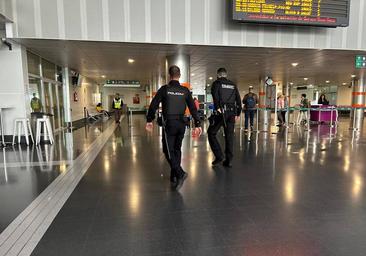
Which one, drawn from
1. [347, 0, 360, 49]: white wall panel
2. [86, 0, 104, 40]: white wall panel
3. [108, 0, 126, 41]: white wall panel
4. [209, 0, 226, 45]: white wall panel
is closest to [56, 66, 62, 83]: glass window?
[86, 0, 104, 40]: white wall panel

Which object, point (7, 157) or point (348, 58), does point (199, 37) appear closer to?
point (7, 157)

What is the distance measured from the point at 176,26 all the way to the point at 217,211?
521 cm

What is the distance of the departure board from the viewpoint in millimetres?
6148

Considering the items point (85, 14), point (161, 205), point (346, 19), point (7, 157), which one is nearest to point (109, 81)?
point (85, 14)

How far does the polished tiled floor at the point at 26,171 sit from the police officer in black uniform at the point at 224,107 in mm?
2694

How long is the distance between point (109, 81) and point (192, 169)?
16182 mm

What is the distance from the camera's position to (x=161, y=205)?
106 inches

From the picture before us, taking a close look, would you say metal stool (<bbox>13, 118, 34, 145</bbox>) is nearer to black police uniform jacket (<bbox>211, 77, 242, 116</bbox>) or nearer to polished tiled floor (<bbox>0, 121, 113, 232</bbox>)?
polished tiled floor (<bbox>0, 121, 113, 232</bbox>)

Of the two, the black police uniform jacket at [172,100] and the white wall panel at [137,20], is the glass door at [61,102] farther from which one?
the black police uniform jacket at [172,100]

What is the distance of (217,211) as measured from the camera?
101 inches

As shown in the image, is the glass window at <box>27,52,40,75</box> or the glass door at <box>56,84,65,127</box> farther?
the glass door at <box>56,84,65,127</box>

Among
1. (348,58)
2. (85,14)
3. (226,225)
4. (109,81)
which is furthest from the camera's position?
(109,81)

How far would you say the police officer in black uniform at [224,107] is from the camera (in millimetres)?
4152

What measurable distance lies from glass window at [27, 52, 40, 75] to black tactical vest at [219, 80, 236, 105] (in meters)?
6.12
